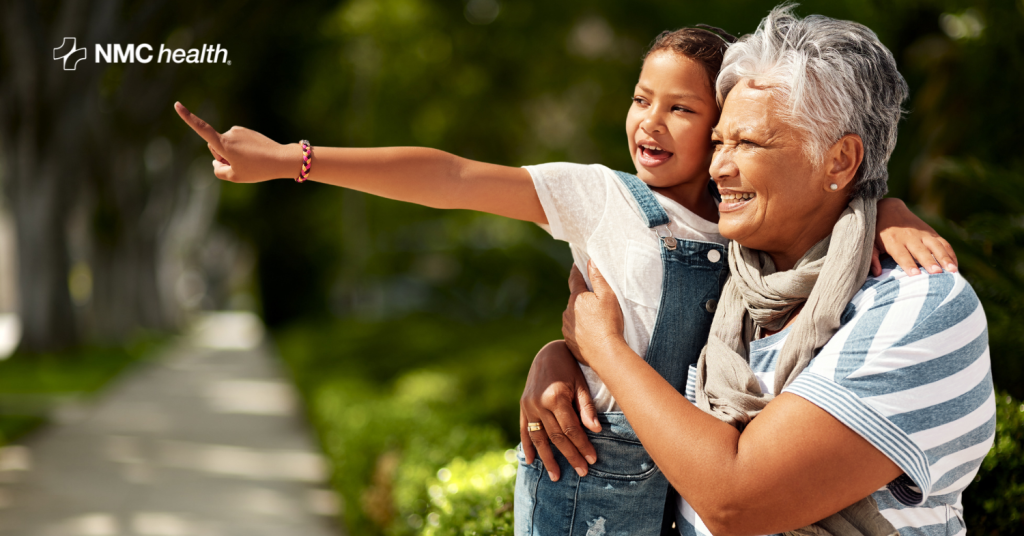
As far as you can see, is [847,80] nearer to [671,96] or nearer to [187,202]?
[671,96]


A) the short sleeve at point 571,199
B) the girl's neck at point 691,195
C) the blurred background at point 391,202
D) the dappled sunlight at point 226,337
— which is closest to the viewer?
the short sleeve at point 571,199

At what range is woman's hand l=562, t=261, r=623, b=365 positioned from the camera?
1.83 metres

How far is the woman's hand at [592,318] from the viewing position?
183 centimetres

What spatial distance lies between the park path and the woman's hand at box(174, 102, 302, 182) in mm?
4700

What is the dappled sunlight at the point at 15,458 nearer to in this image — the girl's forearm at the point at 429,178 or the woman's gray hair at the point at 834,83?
the girl's forearm at the point at 429,178

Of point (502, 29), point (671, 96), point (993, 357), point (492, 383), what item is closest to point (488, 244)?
point (502, 29)

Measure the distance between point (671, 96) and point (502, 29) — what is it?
497 inches

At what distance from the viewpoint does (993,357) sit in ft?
10.4

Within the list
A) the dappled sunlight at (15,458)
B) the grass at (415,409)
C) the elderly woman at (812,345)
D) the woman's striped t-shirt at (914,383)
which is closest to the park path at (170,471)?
the dappled sunlight at (15,458)

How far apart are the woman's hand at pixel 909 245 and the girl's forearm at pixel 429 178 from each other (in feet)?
2.63

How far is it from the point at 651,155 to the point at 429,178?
1.98 feet

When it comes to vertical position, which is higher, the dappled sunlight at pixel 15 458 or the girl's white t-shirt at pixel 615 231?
the girl's white t-shirt at pixel 615 231

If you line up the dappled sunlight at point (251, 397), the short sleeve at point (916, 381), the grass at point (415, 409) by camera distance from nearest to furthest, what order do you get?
1. the short sleeve at point (916, 381)
2. the grass at point (415, 409)
3. the dappled sunlight at point (251, 397)

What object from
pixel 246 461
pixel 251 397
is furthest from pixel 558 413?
pixel 251 397
